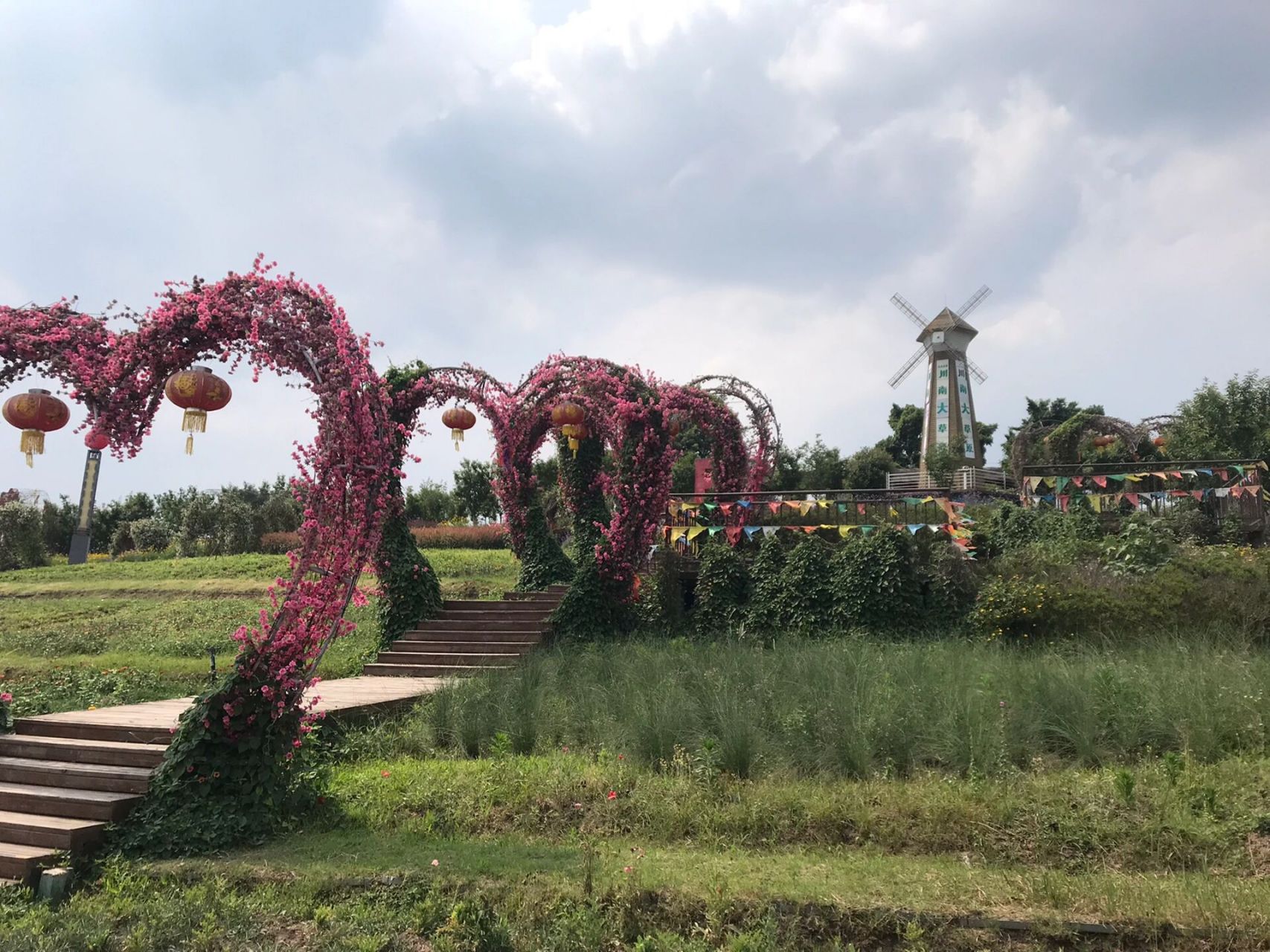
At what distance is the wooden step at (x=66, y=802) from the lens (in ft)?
18.0

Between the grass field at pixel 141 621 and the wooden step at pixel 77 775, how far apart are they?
211 cm

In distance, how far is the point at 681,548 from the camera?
13.8 m

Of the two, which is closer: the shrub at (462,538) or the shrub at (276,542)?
the shrub at (462,538)

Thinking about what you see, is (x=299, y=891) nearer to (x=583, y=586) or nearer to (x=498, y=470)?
(x=583, y=586)

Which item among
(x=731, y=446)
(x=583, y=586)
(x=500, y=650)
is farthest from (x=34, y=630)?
(x=731, y=446)

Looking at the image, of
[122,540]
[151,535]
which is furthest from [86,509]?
[122,540]

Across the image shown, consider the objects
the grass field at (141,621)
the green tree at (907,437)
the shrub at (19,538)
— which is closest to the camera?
the grass field at (141,621)

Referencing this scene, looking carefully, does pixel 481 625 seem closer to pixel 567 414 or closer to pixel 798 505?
pixel 567 414

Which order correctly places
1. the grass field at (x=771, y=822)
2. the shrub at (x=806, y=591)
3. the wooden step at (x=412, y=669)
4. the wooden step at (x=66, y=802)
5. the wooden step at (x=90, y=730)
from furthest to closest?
the shrub at (x=806, y=591), the wooden step at (x=412, y=669), the wooden step at (x=90, y=730), the wooden step at (x=66, y=802), the grass field at (x=771, y=822)

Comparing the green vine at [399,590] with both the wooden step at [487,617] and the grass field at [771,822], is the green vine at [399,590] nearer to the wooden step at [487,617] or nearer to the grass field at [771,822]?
the wooden step at [487,617]

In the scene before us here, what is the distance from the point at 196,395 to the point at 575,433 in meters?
8.26

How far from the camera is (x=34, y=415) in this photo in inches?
264

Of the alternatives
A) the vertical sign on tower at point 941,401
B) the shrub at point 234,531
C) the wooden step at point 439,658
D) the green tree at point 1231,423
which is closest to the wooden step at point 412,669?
the wooden step at point 439,658

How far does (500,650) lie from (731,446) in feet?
23.7
